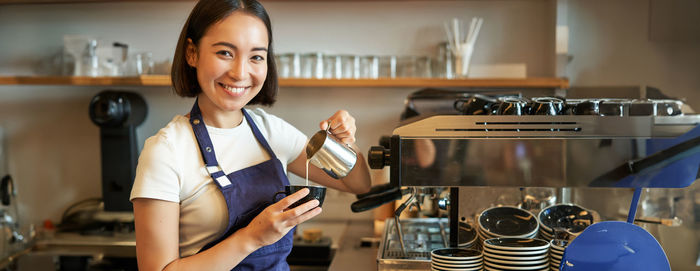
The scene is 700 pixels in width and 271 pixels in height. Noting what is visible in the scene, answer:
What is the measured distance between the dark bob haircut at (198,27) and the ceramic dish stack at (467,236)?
599mm

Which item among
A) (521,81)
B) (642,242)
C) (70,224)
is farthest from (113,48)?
(642,242)

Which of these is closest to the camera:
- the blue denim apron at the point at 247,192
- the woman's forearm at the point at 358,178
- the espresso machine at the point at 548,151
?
the espresso machine at the point at 548,151

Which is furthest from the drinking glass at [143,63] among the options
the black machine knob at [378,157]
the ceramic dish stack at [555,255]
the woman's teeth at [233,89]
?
the ceramic dish stack at [555,255]

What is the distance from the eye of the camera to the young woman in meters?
1.19

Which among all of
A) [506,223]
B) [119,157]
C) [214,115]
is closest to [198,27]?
[214,115]

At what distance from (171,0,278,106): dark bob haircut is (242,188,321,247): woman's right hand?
1.29ft

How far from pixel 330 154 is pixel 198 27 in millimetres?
400

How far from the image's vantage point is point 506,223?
4.65 feet

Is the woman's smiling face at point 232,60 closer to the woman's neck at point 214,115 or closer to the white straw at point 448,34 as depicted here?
the woman's neck at point 214,115

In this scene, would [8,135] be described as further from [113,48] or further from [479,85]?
[479,85]

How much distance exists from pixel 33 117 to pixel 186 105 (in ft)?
2.52

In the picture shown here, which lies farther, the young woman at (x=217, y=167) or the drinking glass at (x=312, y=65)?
the drinking glass at (x=312, y=65)

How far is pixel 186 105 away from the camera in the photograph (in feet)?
9.14

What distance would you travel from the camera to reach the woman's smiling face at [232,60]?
4.13 ft
